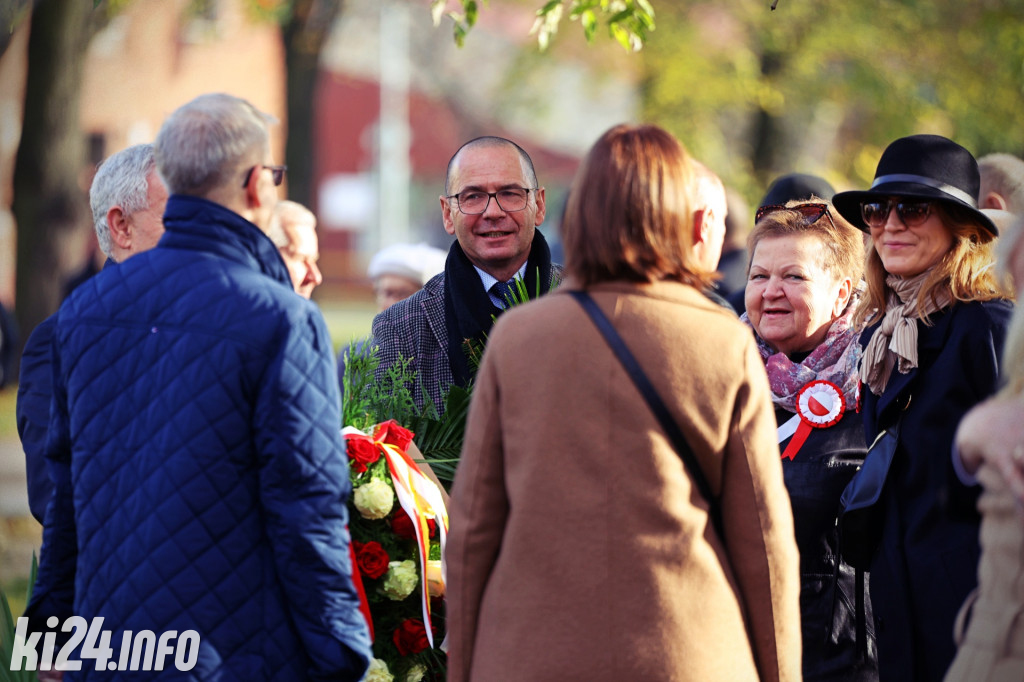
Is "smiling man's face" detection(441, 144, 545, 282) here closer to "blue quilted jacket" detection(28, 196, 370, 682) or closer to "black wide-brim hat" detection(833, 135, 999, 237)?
"black wide-brim hat" detection(833, 135, 999, 237)

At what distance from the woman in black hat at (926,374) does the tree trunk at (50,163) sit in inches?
335

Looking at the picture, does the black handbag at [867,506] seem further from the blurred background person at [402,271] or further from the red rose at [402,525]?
the blurred background person at [402,271]

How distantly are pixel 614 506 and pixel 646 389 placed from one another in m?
0.28

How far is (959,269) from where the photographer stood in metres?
3.92

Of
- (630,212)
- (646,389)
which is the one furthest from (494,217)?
(646,389)

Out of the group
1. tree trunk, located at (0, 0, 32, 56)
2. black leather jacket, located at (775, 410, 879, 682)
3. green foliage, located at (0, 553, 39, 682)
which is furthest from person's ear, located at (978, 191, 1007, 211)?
tree trunk, located at (0, 0, 32, 56)

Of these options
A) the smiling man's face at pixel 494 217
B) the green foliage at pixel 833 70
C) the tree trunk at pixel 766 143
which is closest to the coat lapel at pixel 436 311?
the smiling man's face at pixel 494 217

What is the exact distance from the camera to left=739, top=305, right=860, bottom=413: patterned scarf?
422 cm

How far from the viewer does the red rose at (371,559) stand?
362 centimetres

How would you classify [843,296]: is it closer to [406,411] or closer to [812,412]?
[812,412]

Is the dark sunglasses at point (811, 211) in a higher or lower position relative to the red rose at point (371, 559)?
higher

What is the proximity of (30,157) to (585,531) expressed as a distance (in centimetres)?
966

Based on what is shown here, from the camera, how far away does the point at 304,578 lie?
297 cm

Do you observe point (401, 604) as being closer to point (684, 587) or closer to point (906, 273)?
point (684, 587)
